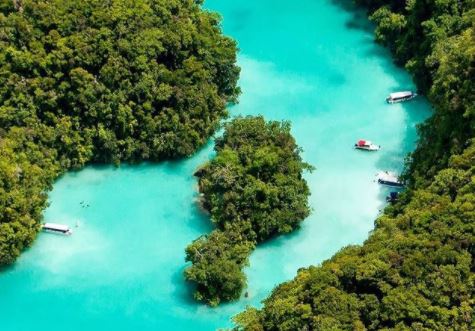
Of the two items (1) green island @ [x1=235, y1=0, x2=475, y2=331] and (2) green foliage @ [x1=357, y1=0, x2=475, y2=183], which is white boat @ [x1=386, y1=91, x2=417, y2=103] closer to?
(2) green foliage @ [x1=357, y1=0, x2=475, y2=183]

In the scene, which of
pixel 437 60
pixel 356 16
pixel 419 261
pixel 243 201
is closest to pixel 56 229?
pixel 243 201

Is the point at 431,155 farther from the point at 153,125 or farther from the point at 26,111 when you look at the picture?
the point at 26,111

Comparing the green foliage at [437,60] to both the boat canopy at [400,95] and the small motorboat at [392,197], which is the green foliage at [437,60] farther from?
the small motorboat at [392,197]

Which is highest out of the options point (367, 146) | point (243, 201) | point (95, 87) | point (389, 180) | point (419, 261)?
point (95, 87)

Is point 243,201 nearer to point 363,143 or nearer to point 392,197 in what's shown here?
point 392,197

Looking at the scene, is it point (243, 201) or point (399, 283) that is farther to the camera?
point (243, 201)

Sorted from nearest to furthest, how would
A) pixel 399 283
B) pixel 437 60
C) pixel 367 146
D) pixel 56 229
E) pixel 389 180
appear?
pixel 399 283, pixel 56 229, pixel 389 180, pixel 437 60, pixel 367 146
